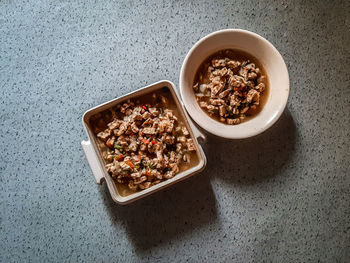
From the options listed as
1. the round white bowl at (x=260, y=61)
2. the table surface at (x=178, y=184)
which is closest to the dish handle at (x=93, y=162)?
the table surface at (x=178, y=184)

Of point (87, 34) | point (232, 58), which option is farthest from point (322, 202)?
point (87, 34)

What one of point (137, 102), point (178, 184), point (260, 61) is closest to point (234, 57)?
point (260, 61)

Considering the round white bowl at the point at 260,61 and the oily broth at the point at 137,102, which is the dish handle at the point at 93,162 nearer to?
the oily broth at the point at 137,102

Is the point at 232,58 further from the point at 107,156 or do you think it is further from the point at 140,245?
the point at 140,245

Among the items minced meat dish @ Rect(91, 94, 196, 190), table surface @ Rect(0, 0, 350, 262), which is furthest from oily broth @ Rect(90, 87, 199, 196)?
table surface @ Rect(0, 0, 350, 262)

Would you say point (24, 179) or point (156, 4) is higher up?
point (156, 4)

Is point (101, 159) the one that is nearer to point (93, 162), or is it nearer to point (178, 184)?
point (93, 162)
